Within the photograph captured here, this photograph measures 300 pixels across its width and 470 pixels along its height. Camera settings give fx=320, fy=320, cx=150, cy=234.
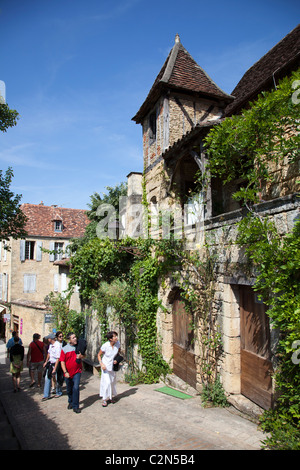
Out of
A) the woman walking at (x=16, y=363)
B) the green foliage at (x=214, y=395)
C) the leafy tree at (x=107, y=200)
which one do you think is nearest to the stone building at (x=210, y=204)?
the green foliage at (x=214, y=395)

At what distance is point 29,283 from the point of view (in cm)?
2375

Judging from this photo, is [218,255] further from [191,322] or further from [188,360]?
[188,360]

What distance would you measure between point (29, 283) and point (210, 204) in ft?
66.5

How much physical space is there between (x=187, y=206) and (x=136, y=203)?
2.96 m

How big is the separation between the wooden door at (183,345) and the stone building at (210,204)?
22 millimetres

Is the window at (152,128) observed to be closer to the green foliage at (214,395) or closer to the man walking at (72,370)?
the man walking at (72,370)

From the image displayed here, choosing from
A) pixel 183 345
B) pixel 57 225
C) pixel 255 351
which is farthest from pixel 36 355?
pixel 57 225

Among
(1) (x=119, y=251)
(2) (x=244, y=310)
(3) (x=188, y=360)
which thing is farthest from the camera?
(1) (x=119, y=251)

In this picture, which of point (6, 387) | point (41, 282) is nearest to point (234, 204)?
point (6, 387)

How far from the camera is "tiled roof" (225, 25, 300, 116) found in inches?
259

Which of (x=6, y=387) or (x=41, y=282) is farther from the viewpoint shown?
(x=41, y=282)

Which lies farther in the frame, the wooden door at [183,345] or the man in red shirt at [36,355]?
the man in red shirt at [36,355]

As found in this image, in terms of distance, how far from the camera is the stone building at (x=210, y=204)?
5.26 metres

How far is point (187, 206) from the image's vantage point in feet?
28.0
